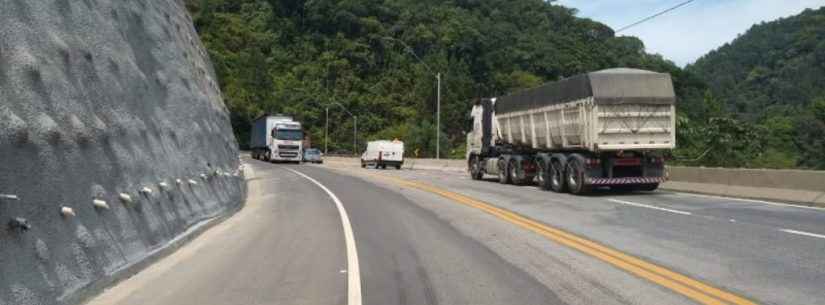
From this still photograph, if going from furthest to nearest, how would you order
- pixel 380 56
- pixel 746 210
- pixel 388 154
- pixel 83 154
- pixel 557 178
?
pixel 380 56
pixel 388 154
pixel 557 178
pixel 746 210
pixel 83 154

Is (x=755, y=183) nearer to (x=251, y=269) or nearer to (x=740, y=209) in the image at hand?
(x=740, y=209)

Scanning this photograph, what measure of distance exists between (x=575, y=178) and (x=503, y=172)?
22.9 ft

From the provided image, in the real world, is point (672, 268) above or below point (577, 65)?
below

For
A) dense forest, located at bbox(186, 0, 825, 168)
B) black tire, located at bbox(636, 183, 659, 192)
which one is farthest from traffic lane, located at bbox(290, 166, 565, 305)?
dense forest, located at bbox(186, 0, 825, 168)

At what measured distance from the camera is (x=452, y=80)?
10969cm

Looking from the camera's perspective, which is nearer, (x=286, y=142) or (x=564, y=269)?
(x=564, y=269)

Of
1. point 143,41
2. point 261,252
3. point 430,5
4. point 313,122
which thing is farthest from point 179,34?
point 430,5

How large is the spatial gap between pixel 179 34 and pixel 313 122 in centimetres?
9568

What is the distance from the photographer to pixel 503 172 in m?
27.3

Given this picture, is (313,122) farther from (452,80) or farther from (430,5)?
(430,5)

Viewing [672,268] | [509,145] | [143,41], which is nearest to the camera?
[672,268]

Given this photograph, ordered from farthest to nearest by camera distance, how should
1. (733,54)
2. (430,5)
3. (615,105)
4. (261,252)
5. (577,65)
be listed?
(733,54), (430,5), (577,65), (615,105), (261,252)

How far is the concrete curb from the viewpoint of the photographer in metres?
6.79

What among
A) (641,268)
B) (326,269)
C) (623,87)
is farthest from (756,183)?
(326,269)
